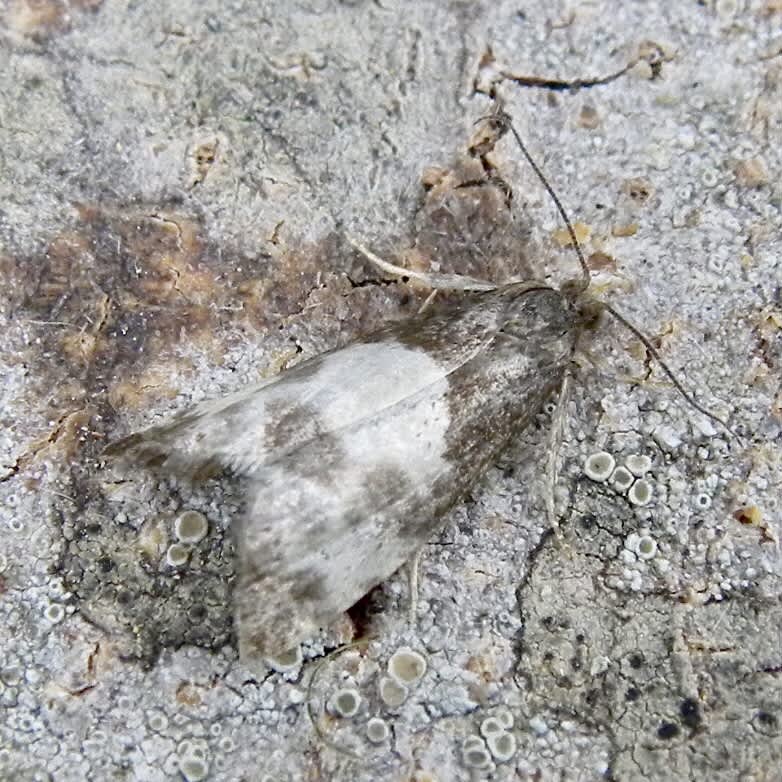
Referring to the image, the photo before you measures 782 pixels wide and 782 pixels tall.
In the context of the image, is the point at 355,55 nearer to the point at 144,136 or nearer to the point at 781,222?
the point at 144,136

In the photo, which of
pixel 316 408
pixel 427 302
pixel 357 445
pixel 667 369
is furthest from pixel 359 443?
pixel 667 369

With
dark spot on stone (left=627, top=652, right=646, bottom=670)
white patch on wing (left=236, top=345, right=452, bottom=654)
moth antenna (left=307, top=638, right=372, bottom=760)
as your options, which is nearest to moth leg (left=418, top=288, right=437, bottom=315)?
white patch on wing (left=236, top=345, right=452, bottom=654)

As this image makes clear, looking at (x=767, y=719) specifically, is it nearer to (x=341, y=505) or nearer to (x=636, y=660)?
(x=636, y=660)

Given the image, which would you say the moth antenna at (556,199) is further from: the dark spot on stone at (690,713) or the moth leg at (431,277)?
the dark spot on stone at (690,713)

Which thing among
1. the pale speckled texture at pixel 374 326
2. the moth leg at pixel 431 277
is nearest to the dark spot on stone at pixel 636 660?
the pale speckled texture at pixel 374 326

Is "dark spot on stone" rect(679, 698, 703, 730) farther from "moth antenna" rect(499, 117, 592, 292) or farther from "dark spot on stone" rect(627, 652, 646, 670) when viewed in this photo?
"moth antenna" rect(499, 117, 592, 292)

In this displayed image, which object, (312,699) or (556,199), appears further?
(556,199)
